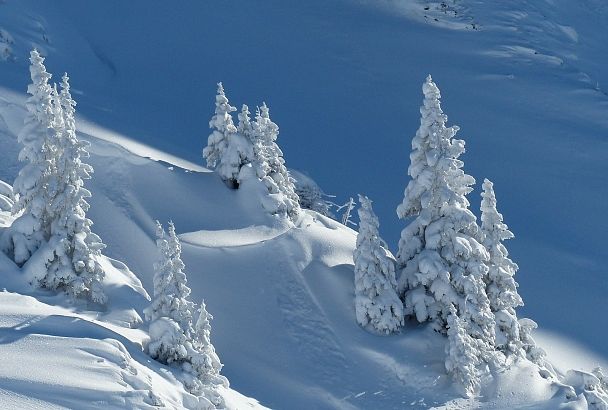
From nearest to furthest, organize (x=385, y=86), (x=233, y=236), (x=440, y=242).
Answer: (x=440, y=242) < (x=233, y=236) < (x=385, y=86)

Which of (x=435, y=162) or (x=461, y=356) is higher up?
(x=435, y=162)

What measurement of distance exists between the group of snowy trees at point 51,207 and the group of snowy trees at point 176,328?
3383 millimetres

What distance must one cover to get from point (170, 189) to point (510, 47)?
5493 cm

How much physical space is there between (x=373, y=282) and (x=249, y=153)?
840 centimetres

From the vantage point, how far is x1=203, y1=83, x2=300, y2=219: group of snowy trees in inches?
1416

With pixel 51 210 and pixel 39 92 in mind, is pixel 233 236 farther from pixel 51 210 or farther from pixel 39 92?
pixel 39 92

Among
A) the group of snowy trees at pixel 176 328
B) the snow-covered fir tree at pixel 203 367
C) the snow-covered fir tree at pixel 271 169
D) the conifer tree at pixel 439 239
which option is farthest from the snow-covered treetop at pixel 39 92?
the conifer tree at pixel 439 239

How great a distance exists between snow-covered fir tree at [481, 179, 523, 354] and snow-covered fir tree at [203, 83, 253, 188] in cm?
1002

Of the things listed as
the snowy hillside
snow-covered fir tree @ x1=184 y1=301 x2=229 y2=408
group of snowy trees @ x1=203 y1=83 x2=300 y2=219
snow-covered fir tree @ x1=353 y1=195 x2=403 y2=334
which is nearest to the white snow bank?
the snowy hillside

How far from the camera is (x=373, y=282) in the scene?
3134cm

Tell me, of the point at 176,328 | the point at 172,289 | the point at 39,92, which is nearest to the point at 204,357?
the point at 176,328

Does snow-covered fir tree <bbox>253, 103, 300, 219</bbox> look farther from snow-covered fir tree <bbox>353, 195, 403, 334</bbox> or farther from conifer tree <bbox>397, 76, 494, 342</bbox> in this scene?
conifer tree <bbox>397, 76, 494, 342</bbox>

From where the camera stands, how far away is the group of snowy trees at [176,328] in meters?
24.1

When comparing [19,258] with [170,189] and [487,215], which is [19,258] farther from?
[487,215]
